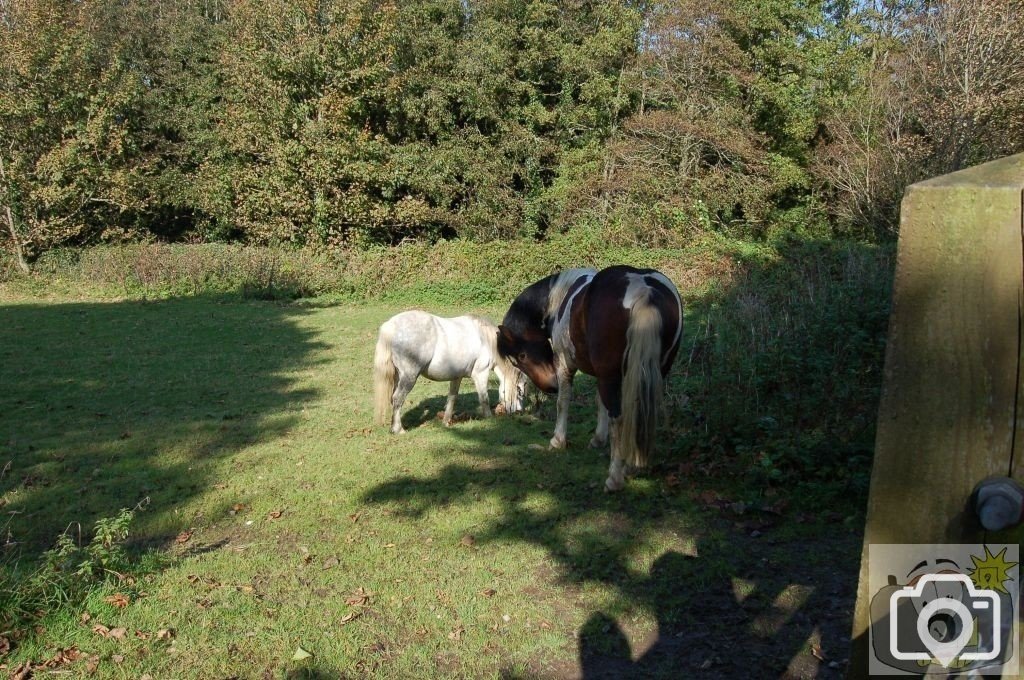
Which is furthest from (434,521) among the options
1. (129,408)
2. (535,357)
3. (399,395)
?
(129,408)

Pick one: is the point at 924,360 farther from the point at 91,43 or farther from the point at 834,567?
the point at 91,43

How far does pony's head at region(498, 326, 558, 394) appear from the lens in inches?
342

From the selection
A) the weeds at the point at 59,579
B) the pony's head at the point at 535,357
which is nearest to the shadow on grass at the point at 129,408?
the weeds at the point at 59,579

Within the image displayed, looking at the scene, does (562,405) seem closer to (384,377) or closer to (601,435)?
(601,435)

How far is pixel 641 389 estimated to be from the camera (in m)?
6.23

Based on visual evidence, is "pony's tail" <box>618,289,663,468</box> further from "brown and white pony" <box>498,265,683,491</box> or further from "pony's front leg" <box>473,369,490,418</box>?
"pony's front leg" <box>473,369,490,418</box>

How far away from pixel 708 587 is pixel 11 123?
30231 mm

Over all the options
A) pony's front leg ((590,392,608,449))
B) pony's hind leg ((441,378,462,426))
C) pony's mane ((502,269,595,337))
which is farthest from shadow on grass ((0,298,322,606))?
pony's front leg ((590,392,608,449))

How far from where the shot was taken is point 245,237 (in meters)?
35.2

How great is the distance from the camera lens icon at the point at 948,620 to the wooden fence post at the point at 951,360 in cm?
11

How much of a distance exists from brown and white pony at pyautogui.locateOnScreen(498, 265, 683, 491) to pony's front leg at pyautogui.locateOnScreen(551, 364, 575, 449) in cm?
1

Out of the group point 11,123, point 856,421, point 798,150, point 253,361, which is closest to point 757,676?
point 856,421

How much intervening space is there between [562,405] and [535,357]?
0.70 m

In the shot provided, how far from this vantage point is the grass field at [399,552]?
13.9 ft
